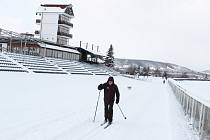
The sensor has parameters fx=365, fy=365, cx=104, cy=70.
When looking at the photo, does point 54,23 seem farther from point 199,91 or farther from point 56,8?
point 199,91

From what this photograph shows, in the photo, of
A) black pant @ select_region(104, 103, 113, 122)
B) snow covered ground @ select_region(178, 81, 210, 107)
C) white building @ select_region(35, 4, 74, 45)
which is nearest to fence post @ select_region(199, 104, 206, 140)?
snow covered ground @ select_region(178, 81, 210, 107)

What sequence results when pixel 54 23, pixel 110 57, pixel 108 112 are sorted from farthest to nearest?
pixel 110 57, pixel 54 23, pixel 108 112

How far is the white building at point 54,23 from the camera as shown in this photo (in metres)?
75.4

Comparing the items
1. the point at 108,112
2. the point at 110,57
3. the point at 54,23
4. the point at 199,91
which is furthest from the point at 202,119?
the point at 110,57

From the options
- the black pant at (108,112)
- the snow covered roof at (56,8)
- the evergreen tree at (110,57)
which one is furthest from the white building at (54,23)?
the black pant at (108,112)

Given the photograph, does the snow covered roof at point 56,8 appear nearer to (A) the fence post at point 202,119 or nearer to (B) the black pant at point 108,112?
(B) the black pant at point 108,112

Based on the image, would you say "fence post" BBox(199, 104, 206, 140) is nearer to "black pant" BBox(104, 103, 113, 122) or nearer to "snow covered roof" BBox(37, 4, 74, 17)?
"black pant" BBox(104, 103, 113, 122)

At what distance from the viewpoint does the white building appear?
75.4 metres

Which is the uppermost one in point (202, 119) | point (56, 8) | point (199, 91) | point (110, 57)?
point (56, 8)

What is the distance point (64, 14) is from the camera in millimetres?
76312

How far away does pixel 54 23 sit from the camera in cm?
7569

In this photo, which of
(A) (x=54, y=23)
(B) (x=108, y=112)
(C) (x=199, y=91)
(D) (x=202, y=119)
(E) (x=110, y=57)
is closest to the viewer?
(D) (x=202, y=119)

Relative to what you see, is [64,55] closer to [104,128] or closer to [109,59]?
[109,59]

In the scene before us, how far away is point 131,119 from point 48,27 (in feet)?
213
